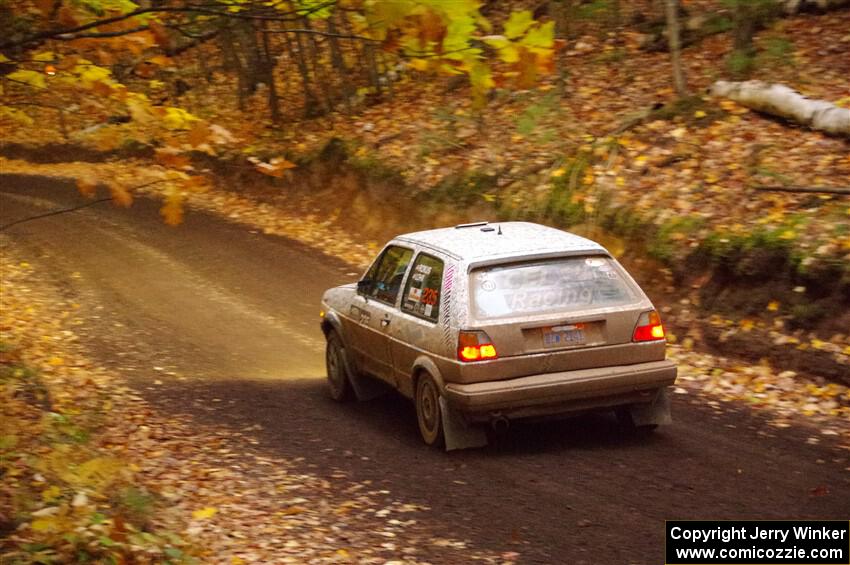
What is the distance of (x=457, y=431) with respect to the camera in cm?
835

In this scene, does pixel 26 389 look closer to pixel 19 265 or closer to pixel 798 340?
pixel 798 340

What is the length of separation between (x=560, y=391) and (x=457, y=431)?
0.95m

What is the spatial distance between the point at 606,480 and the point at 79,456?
395 cm

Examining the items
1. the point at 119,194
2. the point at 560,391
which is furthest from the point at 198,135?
the point at 560,391

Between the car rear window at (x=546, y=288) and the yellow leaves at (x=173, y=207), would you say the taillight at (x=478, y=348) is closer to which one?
the car rear window at (x=546, y=288)

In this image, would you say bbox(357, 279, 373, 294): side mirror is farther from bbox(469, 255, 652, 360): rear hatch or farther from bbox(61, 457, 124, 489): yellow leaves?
bbox(61, 457, 124, 489): yellow leaves

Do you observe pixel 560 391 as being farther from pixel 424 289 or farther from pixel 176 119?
pixel 176 119

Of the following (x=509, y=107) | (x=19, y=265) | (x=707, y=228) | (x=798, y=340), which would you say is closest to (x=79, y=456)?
(x=798, y=340)

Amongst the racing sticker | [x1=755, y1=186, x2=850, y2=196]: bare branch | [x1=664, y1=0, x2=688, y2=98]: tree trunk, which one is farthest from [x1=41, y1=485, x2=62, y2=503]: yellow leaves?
[x1=664, y1=0, x2=688, y2=98]: tree trunk

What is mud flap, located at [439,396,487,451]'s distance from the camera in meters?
8.31

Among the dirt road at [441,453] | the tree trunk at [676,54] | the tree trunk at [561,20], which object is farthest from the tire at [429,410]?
the tree trunk at [561,20]

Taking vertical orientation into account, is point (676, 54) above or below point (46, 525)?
above

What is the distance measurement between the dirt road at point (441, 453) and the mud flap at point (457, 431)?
0.32 feet

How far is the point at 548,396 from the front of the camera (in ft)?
26.0
